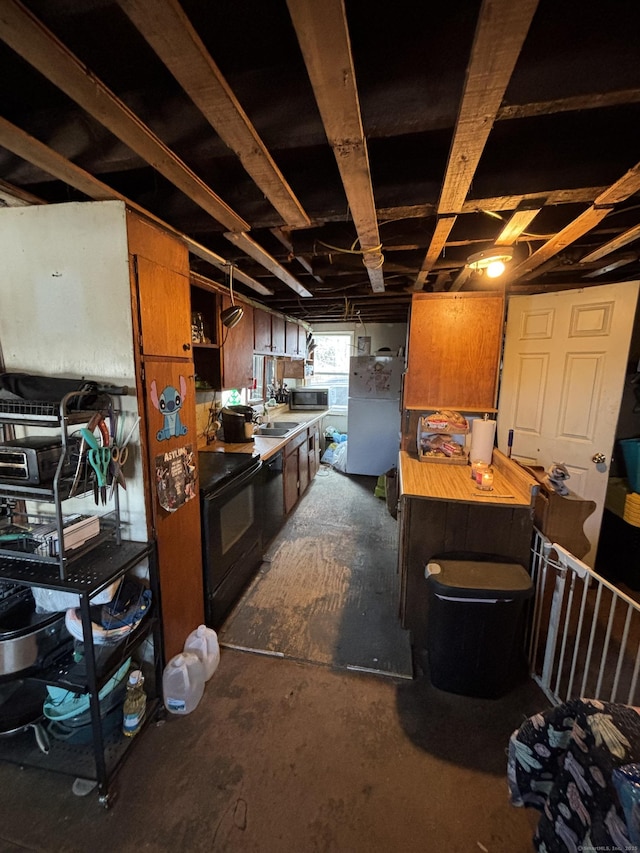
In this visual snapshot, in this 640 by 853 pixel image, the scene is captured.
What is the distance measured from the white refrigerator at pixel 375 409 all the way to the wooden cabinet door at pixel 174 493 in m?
3.18

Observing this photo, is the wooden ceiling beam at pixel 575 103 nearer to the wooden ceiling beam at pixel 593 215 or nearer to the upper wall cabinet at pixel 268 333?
the wooden ceiling beam at pixel 593 215

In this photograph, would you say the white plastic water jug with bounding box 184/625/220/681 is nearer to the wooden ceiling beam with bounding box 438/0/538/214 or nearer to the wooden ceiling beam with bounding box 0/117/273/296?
the wooden ceiling beam with bounding box 0/117/273/296

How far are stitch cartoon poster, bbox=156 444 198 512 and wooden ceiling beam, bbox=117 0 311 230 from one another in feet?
3.91

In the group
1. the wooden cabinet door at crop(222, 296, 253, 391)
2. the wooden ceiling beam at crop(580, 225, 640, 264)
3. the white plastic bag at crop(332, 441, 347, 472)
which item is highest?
the wooden ceiling beam at crop(580, 225, 640, 264)

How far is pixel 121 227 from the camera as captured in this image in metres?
1.28

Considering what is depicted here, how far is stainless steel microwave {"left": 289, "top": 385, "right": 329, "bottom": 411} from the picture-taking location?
5281 mm

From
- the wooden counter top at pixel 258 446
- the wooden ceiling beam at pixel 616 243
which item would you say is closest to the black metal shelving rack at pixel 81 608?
the wooden counter top at pixel 258 446

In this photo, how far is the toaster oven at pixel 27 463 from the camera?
45.1 inches

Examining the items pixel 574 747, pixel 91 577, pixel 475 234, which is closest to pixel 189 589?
pixel 91 577

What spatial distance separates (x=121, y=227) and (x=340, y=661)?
2294 mm

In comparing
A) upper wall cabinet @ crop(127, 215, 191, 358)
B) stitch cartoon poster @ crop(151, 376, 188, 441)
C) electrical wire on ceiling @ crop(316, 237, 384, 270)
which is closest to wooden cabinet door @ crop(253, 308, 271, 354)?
electrical wire on ceiling @ crop(316, 237, 384, 270)

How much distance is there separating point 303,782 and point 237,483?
142 cm

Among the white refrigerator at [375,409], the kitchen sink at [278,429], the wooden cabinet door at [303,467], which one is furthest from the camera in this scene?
the white refrigerator at [375,409]

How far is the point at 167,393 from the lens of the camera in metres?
1.55
